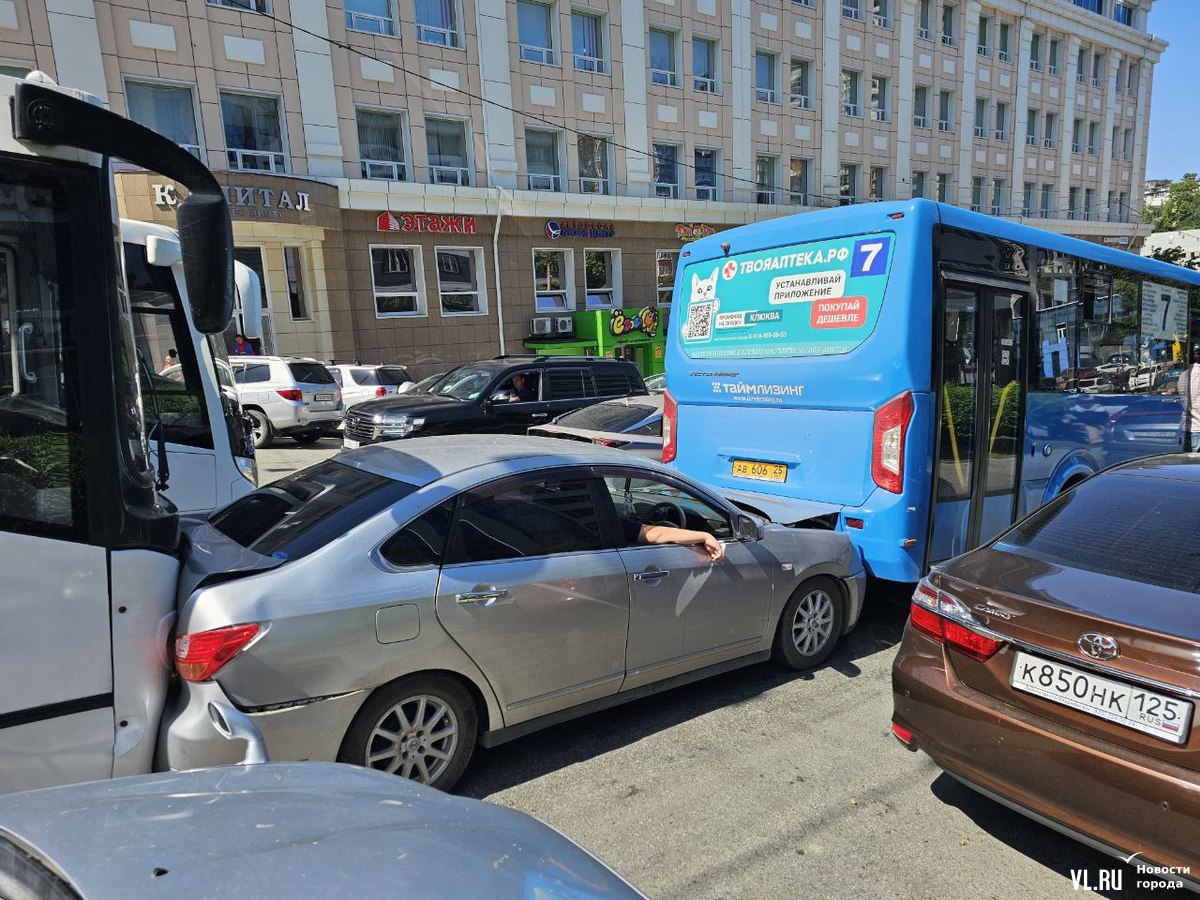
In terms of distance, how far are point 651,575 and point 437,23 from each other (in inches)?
790

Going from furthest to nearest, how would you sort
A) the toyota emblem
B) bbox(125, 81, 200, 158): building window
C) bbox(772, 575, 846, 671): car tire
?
bbox(125, 81, 200, 158): building window → bbox(772, 575, 846, 671): car tire → the toyota emblem

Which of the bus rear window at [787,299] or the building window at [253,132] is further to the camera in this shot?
the building window at [253,132]

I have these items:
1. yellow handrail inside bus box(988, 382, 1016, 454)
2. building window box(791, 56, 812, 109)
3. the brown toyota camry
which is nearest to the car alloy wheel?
the brown toyota camry

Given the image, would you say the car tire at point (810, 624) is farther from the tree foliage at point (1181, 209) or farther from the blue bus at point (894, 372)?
the tree foliage at point (1181, 209)

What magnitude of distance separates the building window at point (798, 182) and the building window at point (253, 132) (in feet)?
56.0

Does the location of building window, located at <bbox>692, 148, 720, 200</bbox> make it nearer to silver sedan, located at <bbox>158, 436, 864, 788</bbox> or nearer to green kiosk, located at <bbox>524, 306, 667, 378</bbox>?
green kiosk, located at <bbox>524, 306, 667, 378</bbox>

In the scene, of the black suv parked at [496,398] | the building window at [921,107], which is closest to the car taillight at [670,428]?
the black suv parked at [496,398]

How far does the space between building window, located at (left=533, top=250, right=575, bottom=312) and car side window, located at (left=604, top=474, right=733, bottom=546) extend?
59.5ft

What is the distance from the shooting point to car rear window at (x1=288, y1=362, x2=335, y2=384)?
13.5 m

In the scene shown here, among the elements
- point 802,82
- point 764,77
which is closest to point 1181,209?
point 802,82

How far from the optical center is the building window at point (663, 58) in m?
22.4

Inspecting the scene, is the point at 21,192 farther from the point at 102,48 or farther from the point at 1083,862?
the point at 102,48

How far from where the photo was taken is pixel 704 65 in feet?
76.7

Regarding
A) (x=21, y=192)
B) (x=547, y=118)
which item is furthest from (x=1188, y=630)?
(x=547, y=118)
